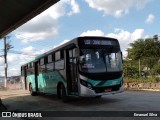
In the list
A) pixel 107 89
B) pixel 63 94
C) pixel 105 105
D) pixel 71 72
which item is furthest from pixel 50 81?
pixel 105 105

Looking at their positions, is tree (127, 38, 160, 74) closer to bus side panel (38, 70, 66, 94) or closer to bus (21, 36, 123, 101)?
bus side panel (38, 70, 66, 94)

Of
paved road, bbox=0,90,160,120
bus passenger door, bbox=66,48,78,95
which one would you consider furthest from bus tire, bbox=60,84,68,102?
bus passenger door, bbox=66,48,78,95

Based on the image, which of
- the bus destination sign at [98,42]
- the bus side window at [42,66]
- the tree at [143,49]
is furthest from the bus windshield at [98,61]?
the tree at [143,49]

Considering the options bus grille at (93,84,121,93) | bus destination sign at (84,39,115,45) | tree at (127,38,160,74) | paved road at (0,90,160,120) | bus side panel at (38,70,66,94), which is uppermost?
tree at (127,38,160,74)

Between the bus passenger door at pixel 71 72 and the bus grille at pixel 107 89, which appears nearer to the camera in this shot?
the bus grille at pixel 107 89

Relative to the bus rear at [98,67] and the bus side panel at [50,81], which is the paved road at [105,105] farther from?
the bus side panel at [50,81]

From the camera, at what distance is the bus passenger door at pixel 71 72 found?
16.2 metres

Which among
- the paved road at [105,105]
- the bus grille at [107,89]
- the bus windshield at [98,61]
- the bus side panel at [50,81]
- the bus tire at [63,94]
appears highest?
the bus windshield at [98,61]

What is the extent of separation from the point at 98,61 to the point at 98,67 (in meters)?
0.29

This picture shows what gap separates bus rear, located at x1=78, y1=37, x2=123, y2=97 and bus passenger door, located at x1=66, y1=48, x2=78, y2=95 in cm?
69

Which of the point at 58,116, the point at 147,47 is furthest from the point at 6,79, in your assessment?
the point at 58,116

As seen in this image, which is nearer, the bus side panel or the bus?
the bus

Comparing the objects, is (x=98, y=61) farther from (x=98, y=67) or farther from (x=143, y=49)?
(x=143, y=49)

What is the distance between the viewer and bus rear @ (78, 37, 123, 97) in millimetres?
15430
